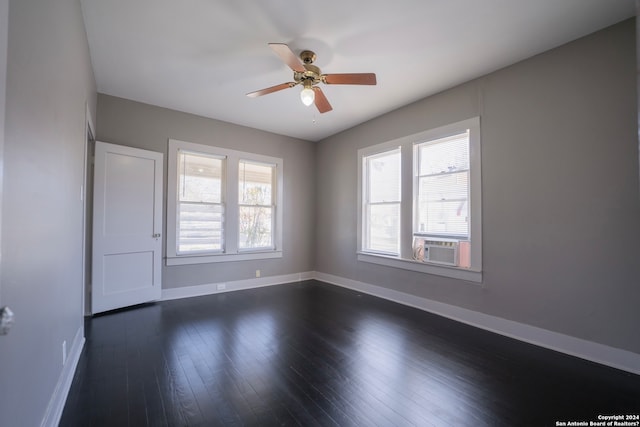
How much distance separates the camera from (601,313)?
2445mm

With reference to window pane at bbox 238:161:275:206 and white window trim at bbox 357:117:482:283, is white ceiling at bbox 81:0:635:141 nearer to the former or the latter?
white window trim at bbox 357:117:482:283

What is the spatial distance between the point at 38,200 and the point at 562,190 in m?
3.88

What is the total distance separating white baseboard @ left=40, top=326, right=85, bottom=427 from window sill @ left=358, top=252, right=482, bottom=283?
363 cm

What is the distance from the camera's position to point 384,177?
4.54 m

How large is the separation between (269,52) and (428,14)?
1.48 m

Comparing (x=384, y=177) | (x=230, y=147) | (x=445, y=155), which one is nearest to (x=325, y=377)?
(x=445, y=155)

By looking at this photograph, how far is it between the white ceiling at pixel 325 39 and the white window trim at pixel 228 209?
39.0 inches

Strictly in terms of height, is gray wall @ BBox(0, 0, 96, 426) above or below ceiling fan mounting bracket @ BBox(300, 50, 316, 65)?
below

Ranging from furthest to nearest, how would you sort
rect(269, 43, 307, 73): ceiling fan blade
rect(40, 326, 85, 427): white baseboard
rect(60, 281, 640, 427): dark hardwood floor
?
rect(269, 43, 307, 73): ceiling fan blade
rect(60, 281, 640, 427): dark hardwood floor
rect(40, 326, 85, 427): white baseboard

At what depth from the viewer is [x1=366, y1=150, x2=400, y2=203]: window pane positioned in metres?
4.35

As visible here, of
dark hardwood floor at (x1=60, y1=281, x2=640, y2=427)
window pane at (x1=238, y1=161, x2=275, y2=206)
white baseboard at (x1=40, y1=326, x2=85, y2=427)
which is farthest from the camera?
window pane at (x1=238, y1=161, x2=275, y2=206)

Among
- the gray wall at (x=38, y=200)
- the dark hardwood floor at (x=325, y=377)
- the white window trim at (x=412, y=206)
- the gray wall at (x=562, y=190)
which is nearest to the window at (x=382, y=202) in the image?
the white window trim at (x=412, y=206)

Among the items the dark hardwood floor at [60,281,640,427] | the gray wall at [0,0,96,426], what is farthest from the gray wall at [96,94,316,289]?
the gray wall at [0,0,96,426]

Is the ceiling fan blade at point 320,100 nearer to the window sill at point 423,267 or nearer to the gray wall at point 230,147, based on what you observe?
the gray wall at point 230,147
